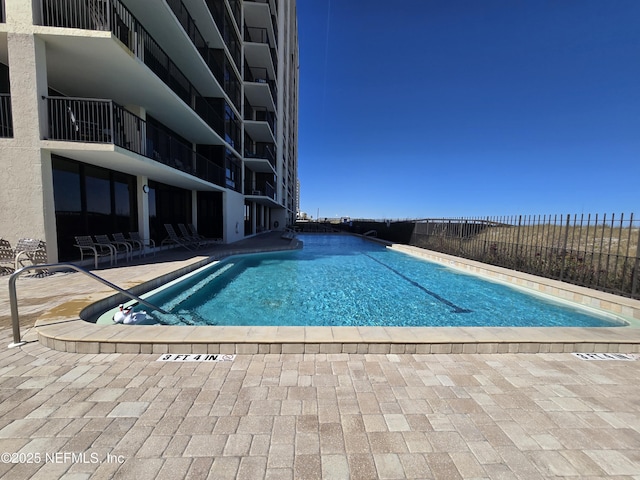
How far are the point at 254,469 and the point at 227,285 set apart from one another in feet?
20.4

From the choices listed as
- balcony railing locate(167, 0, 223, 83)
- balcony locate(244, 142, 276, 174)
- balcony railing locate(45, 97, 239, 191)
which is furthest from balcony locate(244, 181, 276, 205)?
balcony railing locate(45, 97, 239, 191)

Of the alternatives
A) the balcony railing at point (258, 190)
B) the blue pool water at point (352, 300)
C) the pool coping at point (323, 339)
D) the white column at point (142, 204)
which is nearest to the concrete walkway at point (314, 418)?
the pool coping at point (323, 339)

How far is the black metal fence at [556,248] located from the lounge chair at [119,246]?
1181 cm

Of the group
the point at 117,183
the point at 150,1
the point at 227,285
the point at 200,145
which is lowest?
the point at 227,285

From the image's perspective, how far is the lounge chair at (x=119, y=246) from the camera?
313 inches

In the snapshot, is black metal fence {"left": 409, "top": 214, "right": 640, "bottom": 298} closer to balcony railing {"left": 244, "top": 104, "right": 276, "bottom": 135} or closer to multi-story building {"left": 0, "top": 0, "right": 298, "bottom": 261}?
A: multi-story building {"left": 0, "top": 0, "right": 298, "bottom": 261}

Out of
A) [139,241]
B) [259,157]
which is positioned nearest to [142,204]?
[139,241]

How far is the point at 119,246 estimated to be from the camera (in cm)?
886

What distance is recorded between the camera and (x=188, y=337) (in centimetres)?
309

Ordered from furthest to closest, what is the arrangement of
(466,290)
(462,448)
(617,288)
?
(466,290) < (617,288) < (462,448)

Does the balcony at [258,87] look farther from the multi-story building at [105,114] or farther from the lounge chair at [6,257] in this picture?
the lounge chair at [6,257]

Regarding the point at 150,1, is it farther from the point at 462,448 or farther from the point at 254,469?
the point at 462,448

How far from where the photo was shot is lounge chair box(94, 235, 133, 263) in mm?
7957

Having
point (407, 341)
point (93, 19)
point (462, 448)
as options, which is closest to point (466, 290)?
point (407, 341)
